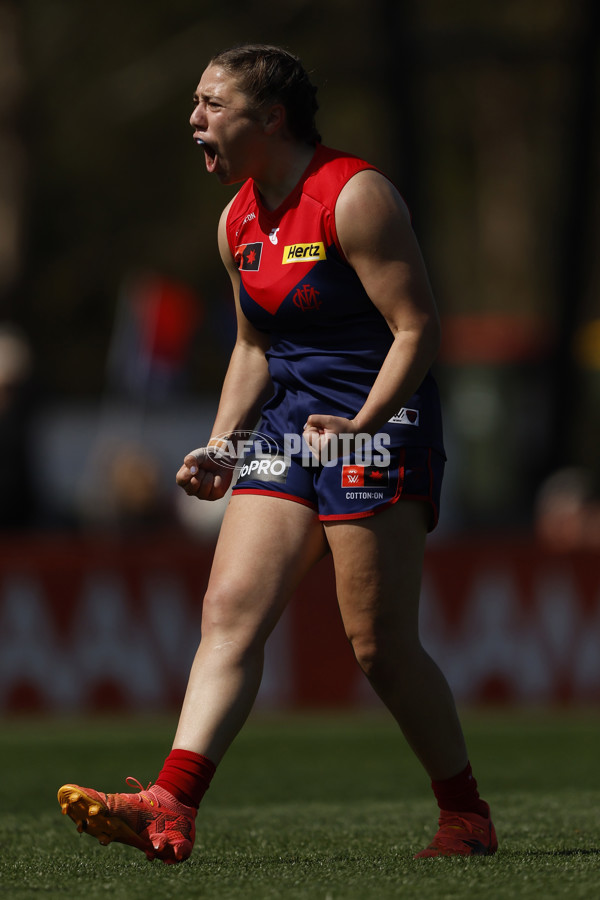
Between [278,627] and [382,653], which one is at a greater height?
[278,627]

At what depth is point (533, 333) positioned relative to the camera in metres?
23.1

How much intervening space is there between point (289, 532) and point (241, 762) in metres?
4.01

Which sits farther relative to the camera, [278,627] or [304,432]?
[278,627]

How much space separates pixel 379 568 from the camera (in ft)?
13.5

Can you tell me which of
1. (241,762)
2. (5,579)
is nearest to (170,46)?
(5,579)

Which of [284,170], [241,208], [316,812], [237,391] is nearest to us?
[284,170]

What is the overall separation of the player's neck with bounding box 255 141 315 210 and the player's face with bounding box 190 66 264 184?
0.05 m

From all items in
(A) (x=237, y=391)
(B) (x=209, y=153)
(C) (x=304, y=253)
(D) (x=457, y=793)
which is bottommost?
(D) (x=457, y=793)

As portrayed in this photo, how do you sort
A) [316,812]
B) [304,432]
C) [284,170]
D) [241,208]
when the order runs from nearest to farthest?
1. [304,432]
2. [284,170]
3. [241,208]
4. [316,812]

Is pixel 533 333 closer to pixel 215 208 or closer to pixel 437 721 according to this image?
pixel 215 208

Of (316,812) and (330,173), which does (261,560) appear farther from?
(316,812)

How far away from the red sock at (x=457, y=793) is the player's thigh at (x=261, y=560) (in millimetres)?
695

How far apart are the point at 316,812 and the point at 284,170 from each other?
2.65 m

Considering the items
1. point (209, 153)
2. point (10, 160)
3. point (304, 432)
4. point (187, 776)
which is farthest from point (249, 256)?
point (10, 160)
